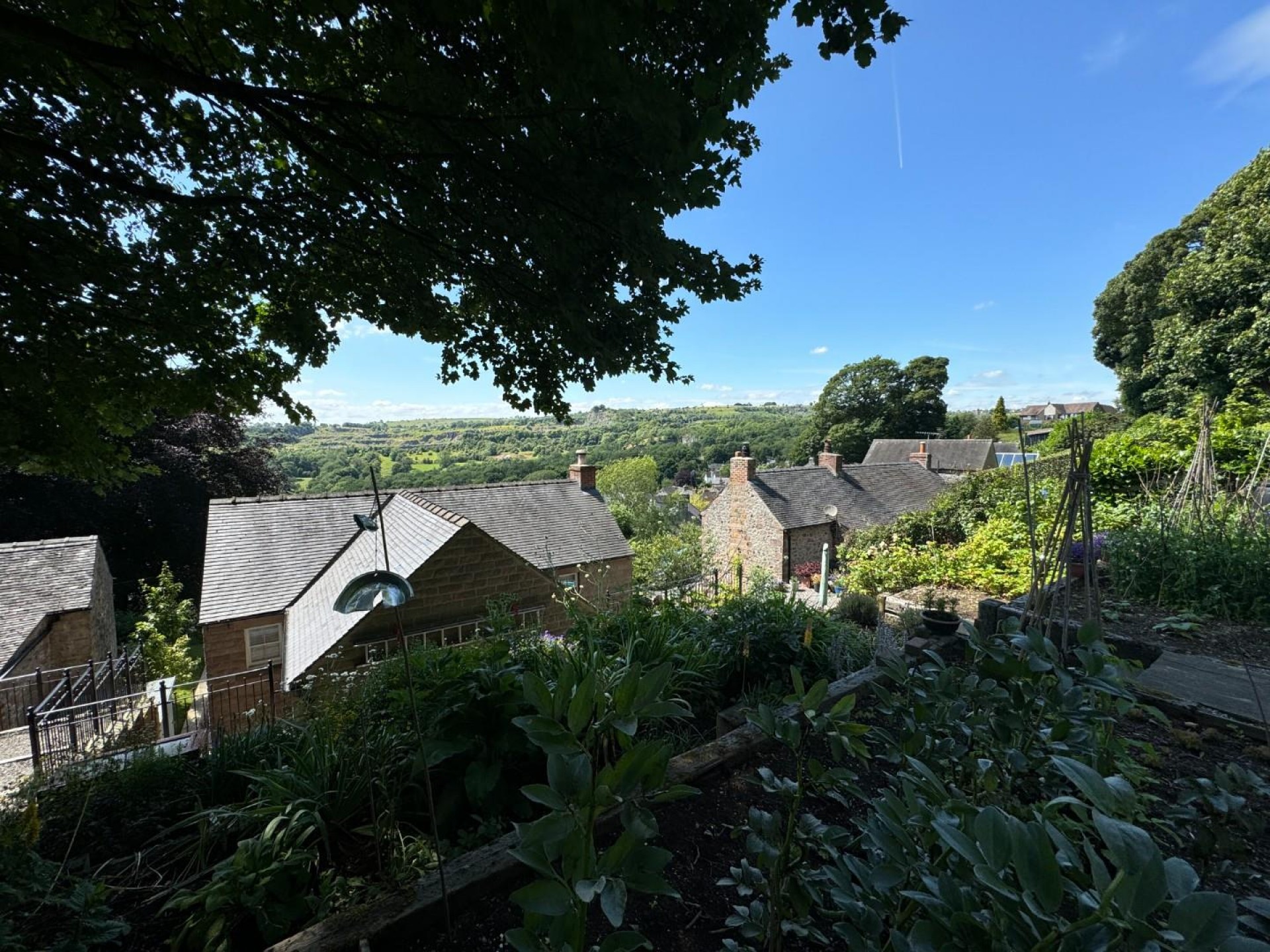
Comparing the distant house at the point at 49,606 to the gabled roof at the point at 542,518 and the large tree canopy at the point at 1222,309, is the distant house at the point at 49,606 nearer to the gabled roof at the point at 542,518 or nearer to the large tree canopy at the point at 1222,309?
the gabled roof at the point at 542,518

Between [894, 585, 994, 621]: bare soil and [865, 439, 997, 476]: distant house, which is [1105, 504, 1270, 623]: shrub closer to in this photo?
[894, 585, 994, 621]: bare soil

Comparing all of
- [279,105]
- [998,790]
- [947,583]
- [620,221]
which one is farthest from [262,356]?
[947,583]

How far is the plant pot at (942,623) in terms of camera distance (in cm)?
473

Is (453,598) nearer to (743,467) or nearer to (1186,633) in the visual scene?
(1186,633)

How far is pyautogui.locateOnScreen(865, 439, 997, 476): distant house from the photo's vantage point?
35500mm

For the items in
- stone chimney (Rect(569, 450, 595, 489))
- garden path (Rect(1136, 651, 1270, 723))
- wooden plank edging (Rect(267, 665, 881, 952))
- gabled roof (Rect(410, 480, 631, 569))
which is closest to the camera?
wooden plank edging (Rect(267, 665, 881, 952))

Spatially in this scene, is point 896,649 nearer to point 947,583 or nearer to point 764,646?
point 764,646

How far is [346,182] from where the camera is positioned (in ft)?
7.84

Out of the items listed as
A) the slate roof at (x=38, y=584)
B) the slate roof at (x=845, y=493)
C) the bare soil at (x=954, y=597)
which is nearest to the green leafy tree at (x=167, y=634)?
the slate roof at (x=38, y=584)

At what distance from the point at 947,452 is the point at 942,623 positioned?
4005 centimetres

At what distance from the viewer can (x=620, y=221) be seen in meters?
2.12

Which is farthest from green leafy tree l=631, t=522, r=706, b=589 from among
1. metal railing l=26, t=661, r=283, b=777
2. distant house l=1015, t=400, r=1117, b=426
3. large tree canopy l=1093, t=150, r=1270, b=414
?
distant house l=1015, t=400, r=1117, b=426

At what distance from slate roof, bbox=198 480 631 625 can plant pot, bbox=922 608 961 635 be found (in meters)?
6.75

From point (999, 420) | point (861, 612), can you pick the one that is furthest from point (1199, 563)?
point (999, 420)
